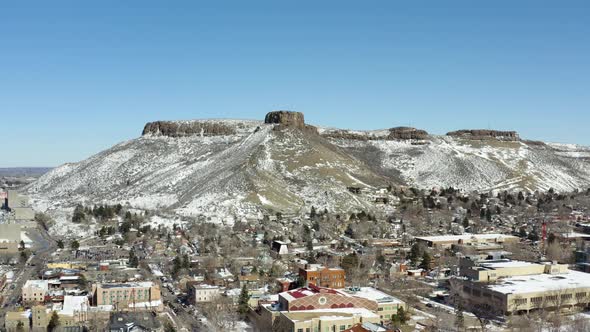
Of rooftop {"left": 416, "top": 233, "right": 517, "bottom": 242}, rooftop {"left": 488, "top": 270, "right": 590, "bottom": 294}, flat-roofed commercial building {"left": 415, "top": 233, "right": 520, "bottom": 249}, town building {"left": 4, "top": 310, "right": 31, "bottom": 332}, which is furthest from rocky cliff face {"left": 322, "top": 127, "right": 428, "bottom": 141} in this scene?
town building {"left": 4, "top": 310, "right": 31, "bottom": 332}

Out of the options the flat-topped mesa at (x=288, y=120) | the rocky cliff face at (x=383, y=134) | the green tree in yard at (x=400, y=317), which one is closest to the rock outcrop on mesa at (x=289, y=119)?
the flat-topped mesa at (x=288, y=120)

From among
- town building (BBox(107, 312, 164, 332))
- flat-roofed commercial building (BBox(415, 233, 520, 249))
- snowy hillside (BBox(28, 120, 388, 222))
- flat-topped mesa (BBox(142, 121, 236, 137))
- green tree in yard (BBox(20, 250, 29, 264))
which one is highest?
flat-topped mesa (BBox(142, 121, 236, 137))

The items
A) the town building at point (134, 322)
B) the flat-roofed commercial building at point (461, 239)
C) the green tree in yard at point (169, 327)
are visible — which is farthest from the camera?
the flat-roofed commercial building at point (461, 239)

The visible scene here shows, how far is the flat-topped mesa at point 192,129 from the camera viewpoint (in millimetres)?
157875

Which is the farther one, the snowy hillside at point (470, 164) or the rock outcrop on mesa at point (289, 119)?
the rock outcrop on mesa at point (289, 119)

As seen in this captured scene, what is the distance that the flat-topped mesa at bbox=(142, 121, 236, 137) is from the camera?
158 meters

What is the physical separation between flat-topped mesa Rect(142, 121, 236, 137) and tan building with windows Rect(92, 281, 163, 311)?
10558 cm

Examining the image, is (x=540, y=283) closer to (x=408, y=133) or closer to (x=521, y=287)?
(x=521, y=287)

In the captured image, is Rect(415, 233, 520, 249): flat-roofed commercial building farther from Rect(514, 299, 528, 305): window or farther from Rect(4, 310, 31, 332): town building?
Rect(4, 310, 31, 332): town building

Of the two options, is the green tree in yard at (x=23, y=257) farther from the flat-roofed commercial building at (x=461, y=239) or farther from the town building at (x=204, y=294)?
the flat-roofed commercial building at (x=461, y=239)

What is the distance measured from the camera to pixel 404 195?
118 m

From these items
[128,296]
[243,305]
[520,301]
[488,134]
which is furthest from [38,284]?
[488,134]

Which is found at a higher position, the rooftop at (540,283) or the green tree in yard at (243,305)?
the rooftop at (540,283)

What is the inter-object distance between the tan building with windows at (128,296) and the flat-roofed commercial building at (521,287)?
Answer: 2667 cm
